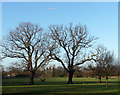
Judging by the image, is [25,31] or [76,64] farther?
[76,64]

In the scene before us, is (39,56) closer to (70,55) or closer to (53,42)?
(53,42)

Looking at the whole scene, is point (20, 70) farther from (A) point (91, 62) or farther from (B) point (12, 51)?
(A) point (91, 62)

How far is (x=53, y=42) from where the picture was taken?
37188 millimetres

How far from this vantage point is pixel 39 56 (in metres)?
35.3

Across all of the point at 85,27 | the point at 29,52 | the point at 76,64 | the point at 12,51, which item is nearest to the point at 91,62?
the point at 76,64

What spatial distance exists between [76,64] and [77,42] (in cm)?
450

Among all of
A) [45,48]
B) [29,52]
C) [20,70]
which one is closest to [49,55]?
[45,48]

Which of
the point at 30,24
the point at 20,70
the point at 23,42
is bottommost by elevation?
the point at 20,70

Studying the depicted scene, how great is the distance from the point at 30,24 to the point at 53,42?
5.64 metres

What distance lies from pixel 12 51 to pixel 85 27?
15.4m

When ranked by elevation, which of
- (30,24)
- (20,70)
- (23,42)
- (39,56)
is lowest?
(20,70)

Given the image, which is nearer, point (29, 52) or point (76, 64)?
point (29, 52)

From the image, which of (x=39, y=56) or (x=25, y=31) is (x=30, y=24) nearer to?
(x=25, y=31)

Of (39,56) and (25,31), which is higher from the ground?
(25,31)
